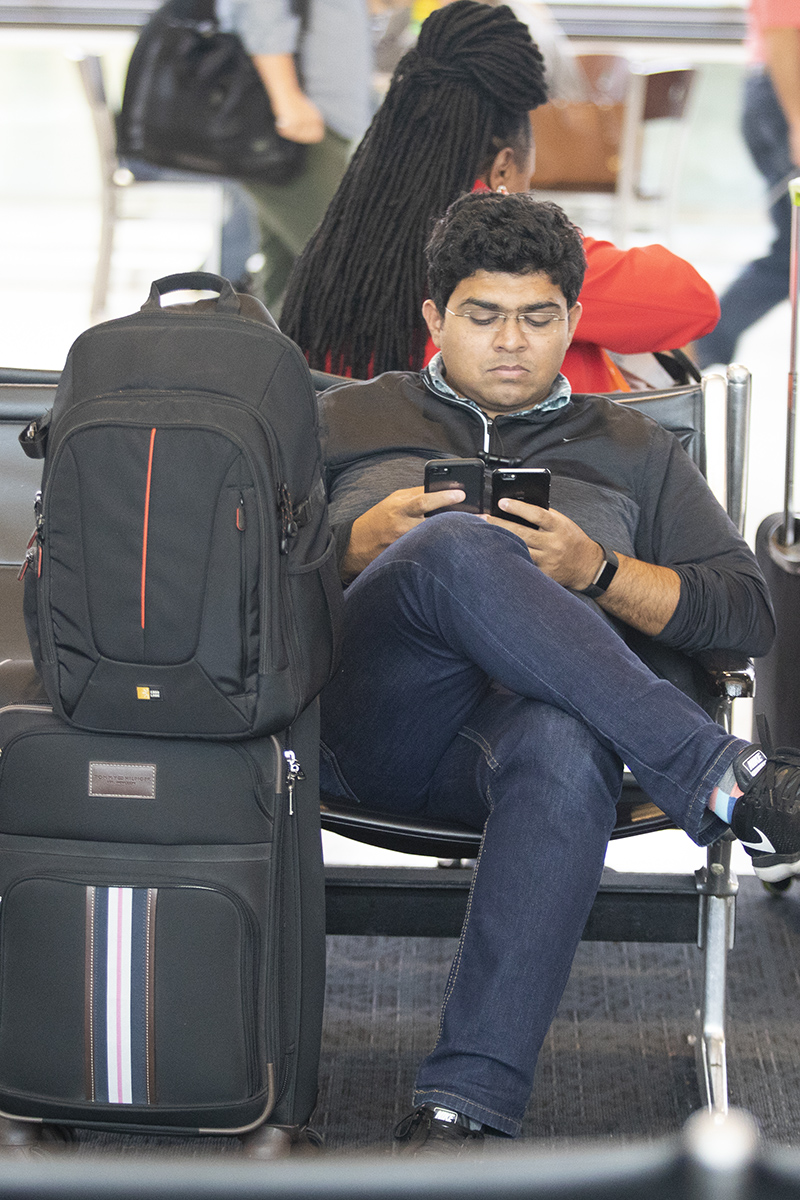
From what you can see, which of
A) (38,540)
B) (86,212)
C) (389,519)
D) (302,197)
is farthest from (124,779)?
(86,212)

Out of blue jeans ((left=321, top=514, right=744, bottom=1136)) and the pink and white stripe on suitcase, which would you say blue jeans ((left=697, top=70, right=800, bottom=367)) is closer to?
blue jeans ((left=321, top=514, right=744, bottom=1136))

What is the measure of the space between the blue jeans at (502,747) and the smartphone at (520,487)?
15cm

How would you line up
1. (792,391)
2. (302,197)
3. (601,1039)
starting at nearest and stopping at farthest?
(601,1039), (792,391), (302,197)

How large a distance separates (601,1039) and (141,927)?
0.75 m

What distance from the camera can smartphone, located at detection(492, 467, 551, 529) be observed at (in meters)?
1.58

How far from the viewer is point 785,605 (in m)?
2.01

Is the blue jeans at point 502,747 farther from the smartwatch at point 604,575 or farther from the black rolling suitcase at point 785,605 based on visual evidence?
the black rolling suitcase at point 785,605

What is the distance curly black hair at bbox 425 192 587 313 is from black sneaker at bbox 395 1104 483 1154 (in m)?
1.10

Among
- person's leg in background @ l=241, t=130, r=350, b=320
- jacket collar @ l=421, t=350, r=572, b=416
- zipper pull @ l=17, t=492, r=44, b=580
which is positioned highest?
person's leg in background @ l=241, t=130, r=350, b=320

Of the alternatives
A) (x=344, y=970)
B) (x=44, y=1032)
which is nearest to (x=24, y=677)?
(x=44, y=1032)

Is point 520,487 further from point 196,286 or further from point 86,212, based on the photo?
point 86,212

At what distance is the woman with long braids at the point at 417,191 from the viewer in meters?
2.22

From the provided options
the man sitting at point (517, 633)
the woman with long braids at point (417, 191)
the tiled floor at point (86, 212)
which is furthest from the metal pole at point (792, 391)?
the tiled floor at point (86, 212)

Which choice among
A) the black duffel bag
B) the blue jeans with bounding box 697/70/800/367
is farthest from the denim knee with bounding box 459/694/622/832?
the blue jeans with bounding box 697/70/800/367
